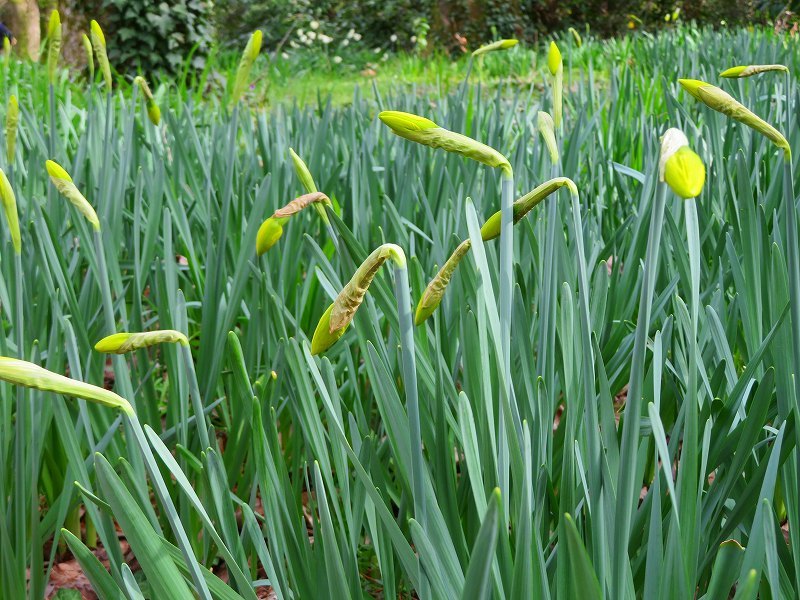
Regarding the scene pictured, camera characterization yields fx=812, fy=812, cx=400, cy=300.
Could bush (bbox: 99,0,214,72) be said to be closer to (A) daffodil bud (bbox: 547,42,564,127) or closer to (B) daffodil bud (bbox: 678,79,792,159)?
(A) daffodil bud (bbox: 547,42,564,127)

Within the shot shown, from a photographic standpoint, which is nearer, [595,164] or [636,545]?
[636,545]

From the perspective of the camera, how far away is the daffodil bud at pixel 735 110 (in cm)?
45

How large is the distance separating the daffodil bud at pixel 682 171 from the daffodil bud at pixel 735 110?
0.14 m

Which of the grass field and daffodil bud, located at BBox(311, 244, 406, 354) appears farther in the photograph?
the grass field

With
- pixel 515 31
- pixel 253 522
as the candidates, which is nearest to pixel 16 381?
pixel 253 522

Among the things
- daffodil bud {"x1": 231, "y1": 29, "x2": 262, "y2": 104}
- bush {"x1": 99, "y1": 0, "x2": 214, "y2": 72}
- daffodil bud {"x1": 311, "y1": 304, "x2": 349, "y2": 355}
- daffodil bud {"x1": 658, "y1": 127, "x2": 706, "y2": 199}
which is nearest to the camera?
daffodil bud {"x1": 658, "y1": 127, "x2": 706, "y2": 199}

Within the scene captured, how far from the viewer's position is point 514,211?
0.52 meters

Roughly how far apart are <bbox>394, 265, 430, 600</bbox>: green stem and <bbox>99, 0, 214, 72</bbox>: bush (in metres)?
5.08

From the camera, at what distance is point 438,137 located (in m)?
0.46

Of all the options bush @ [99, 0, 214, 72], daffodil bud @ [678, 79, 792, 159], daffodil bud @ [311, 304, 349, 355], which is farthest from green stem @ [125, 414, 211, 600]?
bush @ [99, 0, 214, 72]

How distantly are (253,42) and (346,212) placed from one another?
1.38 ft

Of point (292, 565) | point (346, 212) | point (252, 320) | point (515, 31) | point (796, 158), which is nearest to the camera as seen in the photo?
point (292, 565)

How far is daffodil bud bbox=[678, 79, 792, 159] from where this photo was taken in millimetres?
447

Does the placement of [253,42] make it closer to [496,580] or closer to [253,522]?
[253,522]
